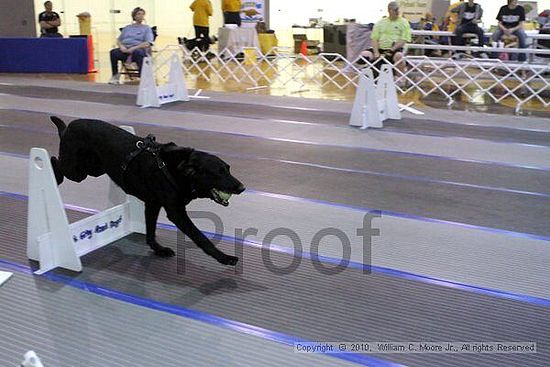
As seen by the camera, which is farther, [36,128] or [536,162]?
[36,128]

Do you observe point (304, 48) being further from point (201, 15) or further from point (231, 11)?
point (201, 15)

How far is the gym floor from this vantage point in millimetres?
2607

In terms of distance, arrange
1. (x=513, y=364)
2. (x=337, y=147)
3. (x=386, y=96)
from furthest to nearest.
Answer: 1. (x=386, y=96)
2. (x=337, y=147)
3. (x=513, y=364)

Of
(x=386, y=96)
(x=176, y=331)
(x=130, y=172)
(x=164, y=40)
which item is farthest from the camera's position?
(x=164, y=40)

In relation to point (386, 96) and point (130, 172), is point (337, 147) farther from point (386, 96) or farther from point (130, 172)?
point (130, 172)

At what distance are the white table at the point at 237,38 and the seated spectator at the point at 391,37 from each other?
15.8 feet

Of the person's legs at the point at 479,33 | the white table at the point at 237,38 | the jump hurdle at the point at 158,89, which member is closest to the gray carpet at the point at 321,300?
the jump hurdle at the point at 158,89

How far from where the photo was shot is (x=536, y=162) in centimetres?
589

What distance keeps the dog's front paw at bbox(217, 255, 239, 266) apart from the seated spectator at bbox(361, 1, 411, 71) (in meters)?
7.92

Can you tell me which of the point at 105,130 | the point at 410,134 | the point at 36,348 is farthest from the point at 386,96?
the point at 36,348

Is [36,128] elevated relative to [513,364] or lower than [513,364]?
elevated

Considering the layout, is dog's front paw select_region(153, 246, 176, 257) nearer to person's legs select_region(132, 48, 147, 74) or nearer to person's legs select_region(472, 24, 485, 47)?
person's legs select_region(132, 48, 147, 74)

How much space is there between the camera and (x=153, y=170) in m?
3.15

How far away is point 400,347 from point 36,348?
5.01 feet
